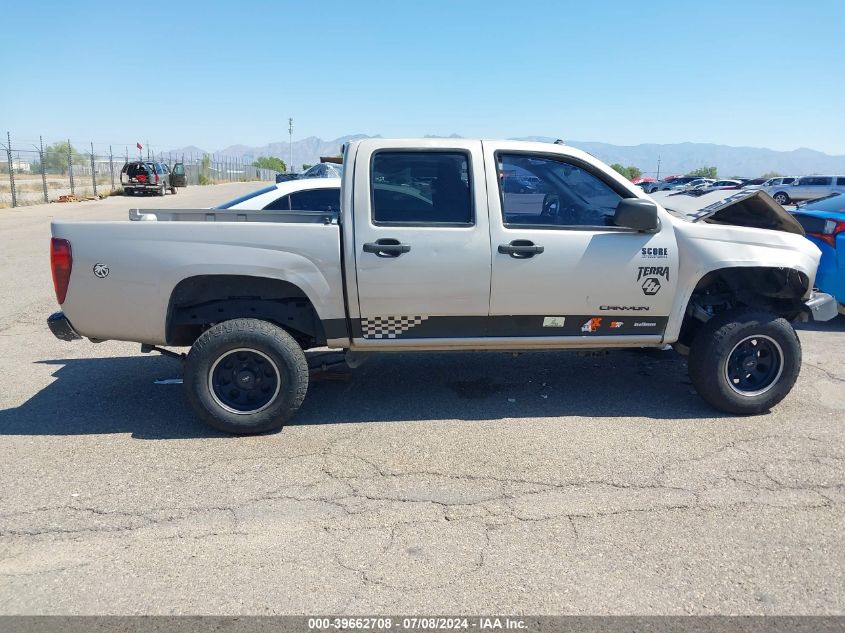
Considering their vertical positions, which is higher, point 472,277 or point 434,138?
point 434,138

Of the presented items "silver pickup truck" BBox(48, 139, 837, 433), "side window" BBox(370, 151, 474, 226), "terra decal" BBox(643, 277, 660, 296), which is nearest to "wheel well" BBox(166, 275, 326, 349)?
"silver pickup truck" BBox(48, 139, 837, 433)

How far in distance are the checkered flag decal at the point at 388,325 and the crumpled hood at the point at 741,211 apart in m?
2.27

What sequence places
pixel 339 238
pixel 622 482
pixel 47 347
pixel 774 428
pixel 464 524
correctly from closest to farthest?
pixel 464 524
pixel 622 482
pixel 339 238
pixel 774 428
pixel 47 347

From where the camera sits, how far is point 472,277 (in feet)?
15.3

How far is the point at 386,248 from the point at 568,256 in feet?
4.25

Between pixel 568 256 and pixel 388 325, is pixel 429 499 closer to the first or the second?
pixel 388 325

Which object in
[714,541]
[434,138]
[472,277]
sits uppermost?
[434,138]

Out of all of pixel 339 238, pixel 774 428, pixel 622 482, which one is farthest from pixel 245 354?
pixel 774 428

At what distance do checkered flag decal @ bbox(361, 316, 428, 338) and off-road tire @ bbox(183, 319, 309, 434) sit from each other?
1.67 ft

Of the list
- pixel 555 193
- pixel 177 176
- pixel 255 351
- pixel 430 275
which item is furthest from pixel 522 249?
pixel 177 176

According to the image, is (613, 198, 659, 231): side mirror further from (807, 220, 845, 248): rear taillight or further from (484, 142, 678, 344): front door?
(807, 220, 845, 248): rear taillight

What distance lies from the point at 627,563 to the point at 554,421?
1779 millimetres

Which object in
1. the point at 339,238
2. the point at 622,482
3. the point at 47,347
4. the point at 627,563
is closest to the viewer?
the point at 627,563

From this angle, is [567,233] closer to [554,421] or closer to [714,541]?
[554,421]
